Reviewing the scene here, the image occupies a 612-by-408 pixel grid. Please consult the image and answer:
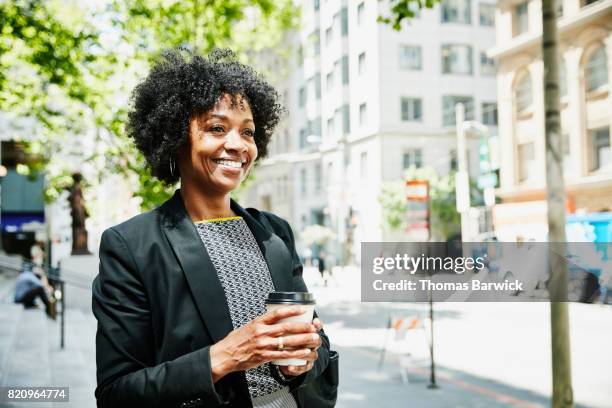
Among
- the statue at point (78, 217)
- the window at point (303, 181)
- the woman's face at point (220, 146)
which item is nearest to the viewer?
the woman's face at point (220, 146)

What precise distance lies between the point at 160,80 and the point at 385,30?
13210 millimetres

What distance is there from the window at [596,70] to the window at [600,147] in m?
0.54

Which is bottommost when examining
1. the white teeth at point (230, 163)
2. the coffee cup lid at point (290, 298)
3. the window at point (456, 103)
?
the coffee cup lid at point (290, 298)

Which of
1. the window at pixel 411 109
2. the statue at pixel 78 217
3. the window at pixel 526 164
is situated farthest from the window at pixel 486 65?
the statue at pixel 78 217

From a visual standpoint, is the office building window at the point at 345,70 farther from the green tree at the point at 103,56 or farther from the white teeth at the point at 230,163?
the white teeth at the point at 230,163

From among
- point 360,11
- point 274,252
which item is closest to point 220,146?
point 274,252

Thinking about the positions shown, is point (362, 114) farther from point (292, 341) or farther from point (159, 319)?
point (292, 341)

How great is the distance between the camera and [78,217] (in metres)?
15.3

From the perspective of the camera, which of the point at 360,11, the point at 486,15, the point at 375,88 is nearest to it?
the point at 360,11

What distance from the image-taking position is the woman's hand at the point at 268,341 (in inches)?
49.4

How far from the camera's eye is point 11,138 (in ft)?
53.6

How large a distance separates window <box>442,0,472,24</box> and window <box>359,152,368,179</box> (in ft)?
12.3

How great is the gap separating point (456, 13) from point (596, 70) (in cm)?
769

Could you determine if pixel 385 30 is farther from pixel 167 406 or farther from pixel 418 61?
pixel 167 406
